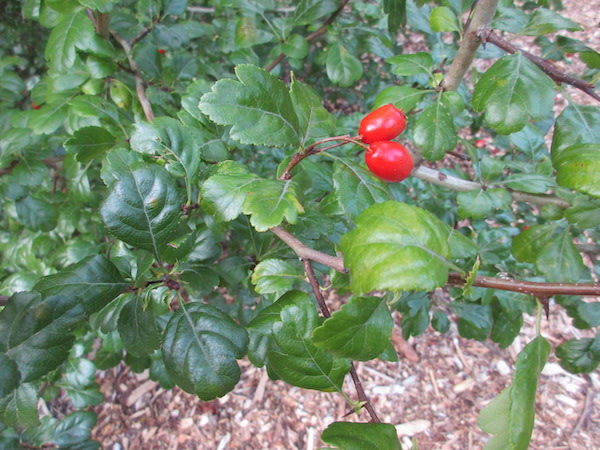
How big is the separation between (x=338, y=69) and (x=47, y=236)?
148cm

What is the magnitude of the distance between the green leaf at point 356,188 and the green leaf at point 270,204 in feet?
0.31

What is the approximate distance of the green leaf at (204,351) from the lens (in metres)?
0.81

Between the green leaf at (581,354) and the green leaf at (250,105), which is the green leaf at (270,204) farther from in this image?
the green leaf at (581,354)

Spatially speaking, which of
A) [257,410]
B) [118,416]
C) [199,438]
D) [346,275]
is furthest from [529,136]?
[118,416]

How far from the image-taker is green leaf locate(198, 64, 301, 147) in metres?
0.82

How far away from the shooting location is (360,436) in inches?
27.2

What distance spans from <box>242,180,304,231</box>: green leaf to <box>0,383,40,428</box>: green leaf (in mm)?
570

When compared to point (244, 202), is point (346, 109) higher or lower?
lower

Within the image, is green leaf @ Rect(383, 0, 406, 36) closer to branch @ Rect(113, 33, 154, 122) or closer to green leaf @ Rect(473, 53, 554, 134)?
green leaf @ Rect(473, 53, 554, 134)

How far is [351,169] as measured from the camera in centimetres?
89

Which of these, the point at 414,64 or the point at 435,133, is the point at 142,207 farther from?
the point at 414,64

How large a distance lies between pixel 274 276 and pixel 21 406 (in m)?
0.56

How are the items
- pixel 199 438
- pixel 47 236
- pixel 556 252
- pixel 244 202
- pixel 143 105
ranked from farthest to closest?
pixel 199 438 < pixel 47 236 < pixel 143 105 < pixel 556 252 < pixel 244 202

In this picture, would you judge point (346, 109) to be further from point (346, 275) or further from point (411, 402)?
point (346, 275)
